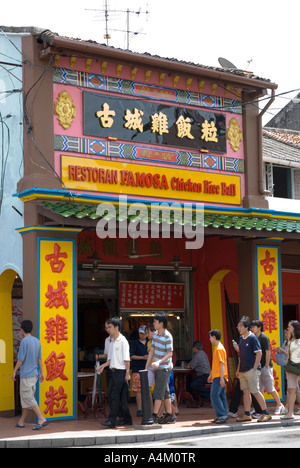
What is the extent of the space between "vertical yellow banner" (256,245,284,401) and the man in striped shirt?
151 inches

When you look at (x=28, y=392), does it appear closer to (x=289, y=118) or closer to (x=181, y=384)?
(x=181, y=384)

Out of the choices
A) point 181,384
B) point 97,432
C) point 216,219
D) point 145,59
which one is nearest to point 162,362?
point 97,432

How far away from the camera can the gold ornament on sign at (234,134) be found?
720 inches

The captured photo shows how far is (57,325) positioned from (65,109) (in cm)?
419

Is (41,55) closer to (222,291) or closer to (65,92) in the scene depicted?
(65,92)

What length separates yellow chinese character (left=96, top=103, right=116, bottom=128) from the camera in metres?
16.2

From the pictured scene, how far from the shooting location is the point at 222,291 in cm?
1947

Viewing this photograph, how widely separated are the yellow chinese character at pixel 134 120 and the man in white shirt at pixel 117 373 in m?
4.62

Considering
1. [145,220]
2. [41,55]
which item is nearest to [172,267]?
[145,220]

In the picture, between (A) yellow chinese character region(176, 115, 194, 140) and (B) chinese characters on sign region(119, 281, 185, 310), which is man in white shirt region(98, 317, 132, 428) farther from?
(A) yellow chinese character region(176, 115, 194, 140)

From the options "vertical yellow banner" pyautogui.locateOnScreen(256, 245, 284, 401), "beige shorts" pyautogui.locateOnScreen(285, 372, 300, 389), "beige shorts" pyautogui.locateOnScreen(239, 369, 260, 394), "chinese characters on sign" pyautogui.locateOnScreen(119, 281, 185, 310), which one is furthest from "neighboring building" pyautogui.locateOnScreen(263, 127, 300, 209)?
"beige shorts" pyautogui.locateOnScreen(239, 369, 260, 394)

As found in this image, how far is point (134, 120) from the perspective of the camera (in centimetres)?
1669

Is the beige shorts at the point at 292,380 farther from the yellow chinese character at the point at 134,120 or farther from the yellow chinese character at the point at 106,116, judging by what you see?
the yellow chinese character at the point at 106,116

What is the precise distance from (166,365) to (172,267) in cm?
510
